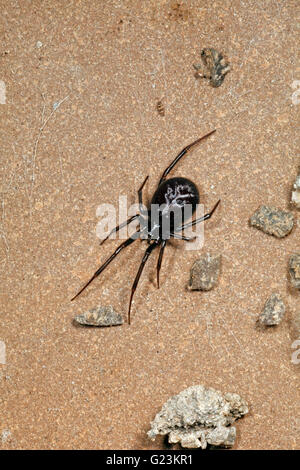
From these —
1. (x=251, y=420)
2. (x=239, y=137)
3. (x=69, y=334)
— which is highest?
(x=239, y=137)

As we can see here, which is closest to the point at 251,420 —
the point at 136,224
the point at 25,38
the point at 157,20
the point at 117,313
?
the point at 117,313

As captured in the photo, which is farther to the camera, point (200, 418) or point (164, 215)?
point (164, 215)

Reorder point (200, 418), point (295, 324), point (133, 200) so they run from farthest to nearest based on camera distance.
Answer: point (133, 200) < point (295, 324) < point (200, 418)

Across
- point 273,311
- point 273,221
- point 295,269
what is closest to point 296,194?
point 273,221

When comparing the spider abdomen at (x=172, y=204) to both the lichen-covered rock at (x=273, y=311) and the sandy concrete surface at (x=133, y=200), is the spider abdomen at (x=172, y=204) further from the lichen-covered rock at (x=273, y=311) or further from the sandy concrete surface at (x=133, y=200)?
the lichen-covered rock at (x=273, y=311)

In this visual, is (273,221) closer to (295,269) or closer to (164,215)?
(295,269)

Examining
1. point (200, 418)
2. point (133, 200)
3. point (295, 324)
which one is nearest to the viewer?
point (200, 418)

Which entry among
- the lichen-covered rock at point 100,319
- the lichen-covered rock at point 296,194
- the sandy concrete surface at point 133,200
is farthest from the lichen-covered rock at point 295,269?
the lichen-covered rock at point 100,319
